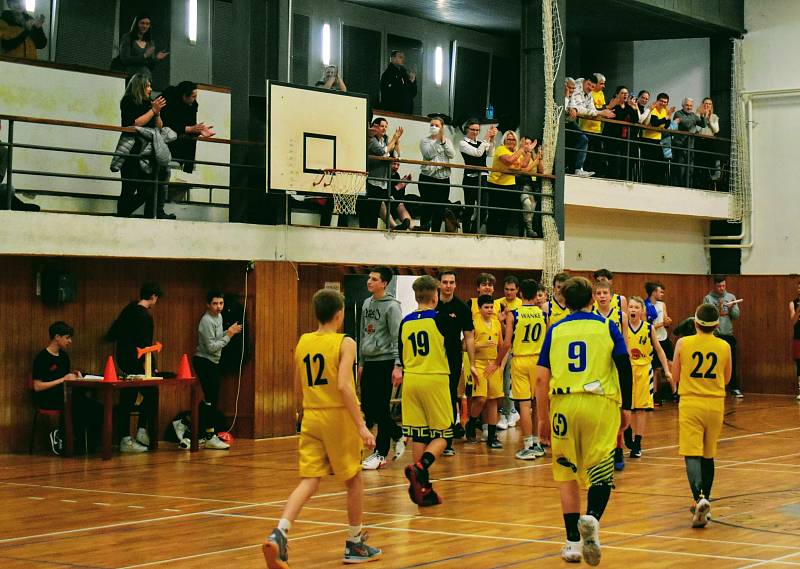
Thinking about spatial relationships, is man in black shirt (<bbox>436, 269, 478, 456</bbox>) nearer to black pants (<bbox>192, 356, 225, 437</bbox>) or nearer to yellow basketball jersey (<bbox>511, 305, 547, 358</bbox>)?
yellow basketball jersey (<bbox>511, 305, 547, 358</bbox>)

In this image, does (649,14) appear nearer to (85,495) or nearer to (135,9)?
(135,9)

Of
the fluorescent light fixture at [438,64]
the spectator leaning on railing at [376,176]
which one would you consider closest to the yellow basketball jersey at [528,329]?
the spectator leaning on railing at [376,176]

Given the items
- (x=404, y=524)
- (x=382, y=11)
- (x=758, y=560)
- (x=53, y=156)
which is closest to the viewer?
(x=758, y=560)

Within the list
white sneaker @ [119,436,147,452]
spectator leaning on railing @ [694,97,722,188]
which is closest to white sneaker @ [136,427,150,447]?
white sneaker @ [119,436,147,452]

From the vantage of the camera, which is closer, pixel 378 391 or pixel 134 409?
pixel 378 391

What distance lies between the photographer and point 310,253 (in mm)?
16672

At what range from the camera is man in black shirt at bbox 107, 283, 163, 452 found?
14797 millimetres

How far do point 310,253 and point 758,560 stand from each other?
970 cm

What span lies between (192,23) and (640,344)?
949cm

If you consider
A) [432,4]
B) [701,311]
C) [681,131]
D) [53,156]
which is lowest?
[701,311]

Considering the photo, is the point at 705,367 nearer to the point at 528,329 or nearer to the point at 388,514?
the point at 388,514

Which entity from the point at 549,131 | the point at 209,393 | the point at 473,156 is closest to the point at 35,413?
the point at 209,393

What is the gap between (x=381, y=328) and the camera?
12.9 meters

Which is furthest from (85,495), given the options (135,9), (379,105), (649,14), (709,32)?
(709,32)
